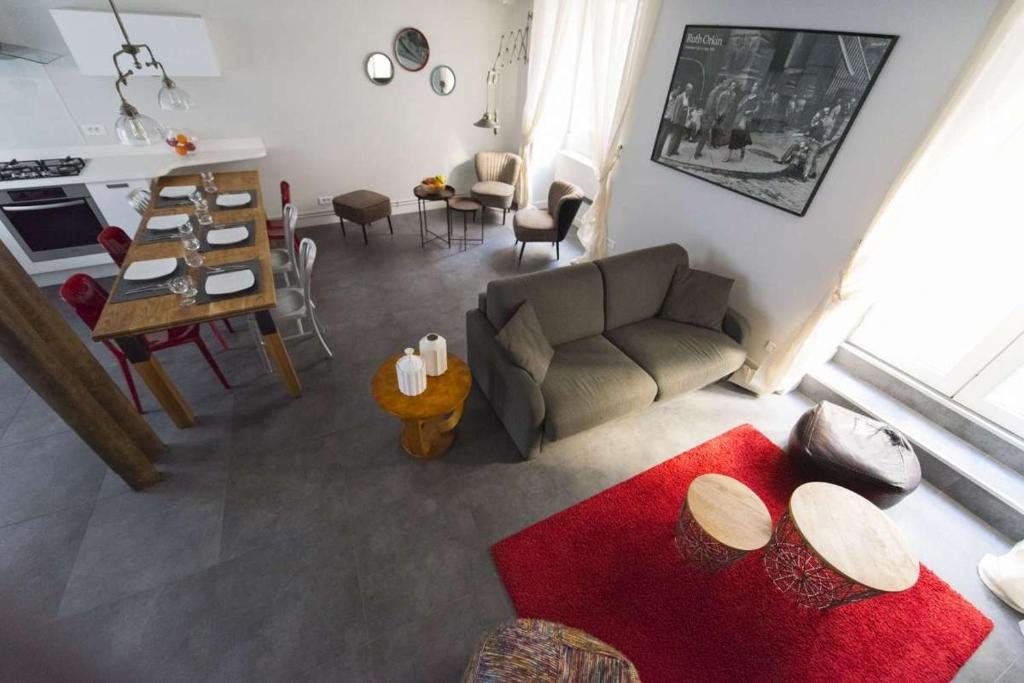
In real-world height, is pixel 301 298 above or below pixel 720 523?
above

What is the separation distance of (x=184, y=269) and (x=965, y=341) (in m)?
4.82

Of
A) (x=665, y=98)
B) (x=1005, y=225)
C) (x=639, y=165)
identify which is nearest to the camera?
(x=1005, y=225)

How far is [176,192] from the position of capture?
10.8 feet

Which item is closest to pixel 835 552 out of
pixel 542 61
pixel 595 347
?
pixel 595 347

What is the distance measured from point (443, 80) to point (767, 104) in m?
3.74

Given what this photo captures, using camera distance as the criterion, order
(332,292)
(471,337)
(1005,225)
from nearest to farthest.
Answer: (1005,225) → (471,337) → (332,292)

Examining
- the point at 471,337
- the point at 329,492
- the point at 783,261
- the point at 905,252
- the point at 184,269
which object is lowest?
the point at 329,492

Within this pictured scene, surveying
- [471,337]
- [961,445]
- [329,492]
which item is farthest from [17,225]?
[961,445]

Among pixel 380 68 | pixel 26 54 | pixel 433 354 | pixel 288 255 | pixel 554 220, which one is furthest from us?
pixel 380 68

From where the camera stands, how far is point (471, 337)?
261cm

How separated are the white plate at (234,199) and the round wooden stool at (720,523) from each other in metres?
3.86

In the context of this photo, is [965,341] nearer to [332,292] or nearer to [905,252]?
[905,252]

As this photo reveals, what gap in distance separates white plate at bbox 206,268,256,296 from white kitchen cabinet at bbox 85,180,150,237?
2091 mm

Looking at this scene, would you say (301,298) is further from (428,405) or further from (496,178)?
(496,178)
